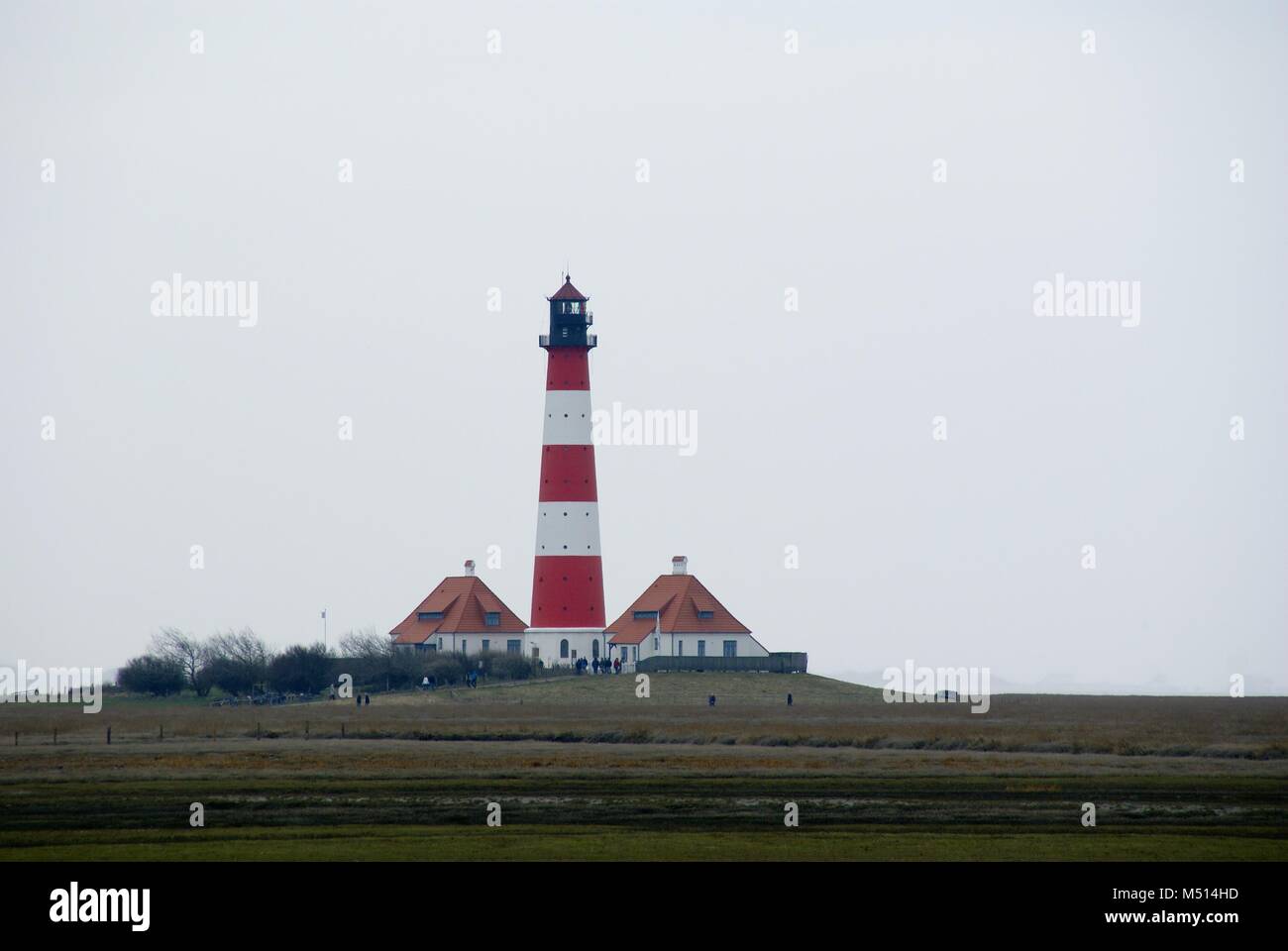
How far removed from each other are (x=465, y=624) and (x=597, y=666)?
34.3 feet

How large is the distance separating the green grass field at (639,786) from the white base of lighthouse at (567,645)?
20749mm

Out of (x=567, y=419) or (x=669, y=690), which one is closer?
(x=669, y=690)

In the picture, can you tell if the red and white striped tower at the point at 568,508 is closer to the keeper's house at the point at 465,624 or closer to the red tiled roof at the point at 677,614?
the red tiled roof at the point at 677,614

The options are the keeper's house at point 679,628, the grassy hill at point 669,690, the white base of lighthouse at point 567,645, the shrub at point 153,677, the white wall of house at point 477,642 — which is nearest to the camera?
the grassy hill at point 669,690

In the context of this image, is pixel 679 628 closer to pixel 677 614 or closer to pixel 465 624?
pixel 677 614

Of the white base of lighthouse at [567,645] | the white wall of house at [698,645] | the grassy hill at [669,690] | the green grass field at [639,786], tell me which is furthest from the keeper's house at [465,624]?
the green grass field at [639,786]

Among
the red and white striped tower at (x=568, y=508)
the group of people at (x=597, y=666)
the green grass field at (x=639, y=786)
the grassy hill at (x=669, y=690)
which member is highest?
the red and white striped tower at (x=568, y=508)

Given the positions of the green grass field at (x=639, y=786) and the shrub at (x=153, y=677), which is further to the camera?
the shrub at (x=153, y=677)

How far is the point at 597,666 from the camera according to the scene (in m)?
97.2

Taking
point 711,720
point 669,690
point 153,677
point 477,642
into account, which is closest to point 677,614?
point 477,642

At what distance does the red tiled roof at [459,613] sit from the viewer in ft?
344

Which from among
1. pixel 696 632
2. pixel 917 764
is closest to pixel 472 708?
pixel 696 632
